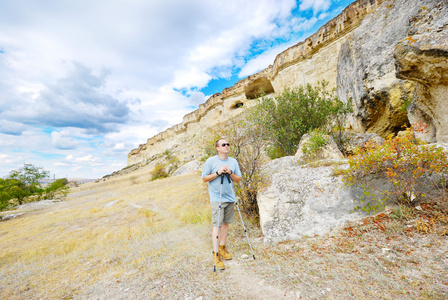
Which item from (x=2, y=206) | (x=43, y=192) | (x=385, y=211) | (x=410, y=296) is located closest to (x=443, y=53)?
(x=385, y=211)

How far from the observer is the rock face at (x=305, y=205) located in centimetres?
396

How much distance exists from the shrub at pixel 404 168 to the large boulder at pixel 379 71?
630 cm

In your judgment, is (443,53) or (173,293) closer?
(173,293)

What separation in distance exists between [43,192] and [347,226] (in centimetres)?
3143

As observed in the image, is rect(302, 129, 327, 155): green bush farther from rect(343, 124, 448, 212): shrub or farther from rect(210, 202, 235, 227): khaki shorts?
rect(210, 202, 235, 227): khaki shorts

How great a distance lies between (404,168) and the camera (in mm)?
3625

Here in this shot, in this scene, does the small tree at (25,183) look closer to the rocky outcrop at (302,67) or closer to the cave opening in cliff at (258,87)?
the rocky outcrop at (302,67)

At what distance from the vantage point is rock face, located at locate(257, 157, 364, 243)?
396 centimetres

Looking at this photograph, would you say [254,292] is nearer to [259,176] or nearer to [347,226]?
[347,226]

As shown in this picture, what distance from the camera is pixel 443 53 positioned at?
441 cm

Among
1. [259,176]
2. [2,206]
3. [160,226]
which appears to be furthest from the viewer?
[2,206]

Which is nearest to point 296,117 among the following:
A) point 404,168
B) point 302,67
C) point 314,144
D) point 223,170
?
point 314,144

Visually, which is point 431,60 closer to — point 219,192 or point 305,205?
point 305,205

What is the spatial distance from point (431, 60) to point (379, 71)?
15.0ft
